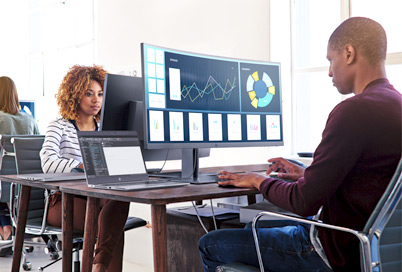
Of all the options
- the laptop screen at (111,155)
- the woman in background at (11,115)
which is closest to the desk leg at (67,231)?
the laptop screen at (111,155)

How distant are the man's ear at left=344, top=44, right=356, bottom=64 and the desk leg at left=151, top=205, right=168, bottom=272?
0.75 metres

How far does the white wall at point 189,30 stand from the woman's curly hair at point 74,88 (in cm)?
103

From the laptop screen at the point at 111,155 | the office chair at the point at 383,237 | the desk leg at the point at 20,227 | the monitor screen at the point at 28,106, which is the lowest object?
the desk leg at the point at 20,227

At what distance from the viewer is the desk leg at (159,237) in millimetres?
1552

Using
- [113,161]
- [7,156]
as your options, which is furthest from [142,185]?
[7,156]

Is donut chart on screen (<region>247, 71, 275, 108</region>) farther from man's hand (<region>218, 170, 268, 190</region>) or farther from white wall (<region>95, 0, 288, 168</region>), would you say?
white wall (<region>95, 0, 288, 168</region>)

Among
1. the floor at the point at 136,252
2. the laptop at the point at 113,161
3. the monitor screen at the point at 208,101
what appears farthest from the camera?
the floor at the point at 136,252

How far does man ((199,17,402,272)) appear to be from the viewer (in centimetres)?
142

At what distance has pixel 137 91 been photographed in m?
2.33

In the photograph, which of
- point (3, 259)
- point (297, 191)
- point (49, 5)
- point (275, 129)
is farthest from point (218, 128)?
point (49, 5)

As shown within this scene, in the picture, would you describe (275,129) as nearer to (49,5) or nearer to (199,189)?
(199,189)

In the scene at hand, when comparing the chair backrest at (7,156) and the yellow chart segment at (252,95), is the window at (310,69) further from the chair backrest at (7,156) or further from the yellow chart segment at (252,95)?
the chair backrest at (7,156)

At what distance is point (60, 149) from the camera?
9.56 feet

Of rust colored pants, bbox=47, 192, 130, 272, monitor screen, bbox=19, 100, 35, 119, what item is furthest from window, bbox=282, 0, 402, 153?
monitor screen, bbox=19, 100, 35, 119
